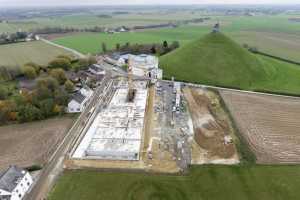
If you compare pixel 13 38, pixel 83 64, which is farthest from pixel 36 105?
pixel 13 38

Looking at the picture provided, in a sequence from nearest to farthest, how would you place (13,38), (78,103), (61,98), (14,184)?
(14,184) → (78,103) → (61,98) → (13,38)

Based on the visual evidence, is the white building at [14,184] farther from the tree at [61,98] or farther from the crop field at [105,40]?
the crop field at [105,40]

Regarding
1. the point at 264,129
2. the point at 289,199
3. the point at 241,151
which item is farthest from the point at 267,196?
the point at 264,129

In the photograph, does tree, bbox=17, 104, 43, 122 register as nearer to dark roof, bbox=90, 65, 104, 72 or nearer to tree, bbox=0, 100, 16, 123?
tree, bbox=0, 100, 16, 123

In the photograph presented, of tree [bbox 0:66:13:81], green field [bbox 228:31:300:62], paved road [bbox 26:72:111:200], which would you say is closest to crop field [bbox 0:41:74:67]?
tree [bbox 0:66:13:81]

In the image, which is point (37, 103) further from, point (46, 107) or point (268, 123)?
point (268, 123)

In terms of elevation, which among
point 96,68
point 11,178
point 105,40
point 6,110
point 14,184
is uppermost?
point 105,40

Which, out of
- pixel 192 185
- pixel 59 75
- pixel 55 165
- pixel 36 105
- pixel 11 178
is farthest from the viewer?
pixel 59 75

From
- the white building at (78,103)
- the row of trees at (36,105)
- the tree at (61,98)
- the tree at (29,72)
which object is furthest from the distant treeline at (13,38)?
the white building at (78,103)
